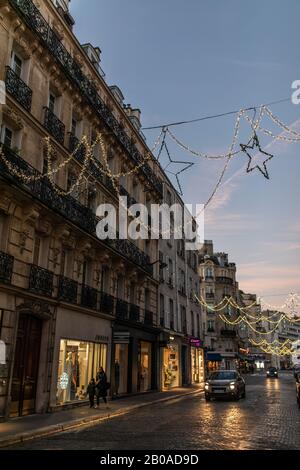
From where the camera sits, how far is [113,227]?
23875 mm

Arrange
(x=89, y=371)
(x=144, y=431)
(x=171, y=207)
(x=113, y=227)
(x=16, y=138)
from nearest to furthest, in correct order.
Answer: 1. (x=144, y=431)
2. (x=16, y=138)
3. (x=89, y=371)
4. (x=113, y=227)
5. (x=171, y=207)

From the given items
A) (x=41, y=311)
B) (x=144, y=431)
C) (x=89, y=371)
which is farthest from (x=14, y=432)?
(x=89, y=371)

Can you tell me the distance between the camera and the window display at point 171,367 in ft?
107

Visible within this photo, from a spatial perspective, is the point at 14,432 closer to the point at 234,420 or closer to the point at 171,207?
the point at 234,420

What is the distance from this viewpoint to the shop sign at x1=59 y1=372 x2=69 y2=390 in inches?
695

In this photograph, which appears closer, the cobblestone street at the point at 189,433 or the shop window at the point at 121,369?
the cobblestone street at the point at 189,433

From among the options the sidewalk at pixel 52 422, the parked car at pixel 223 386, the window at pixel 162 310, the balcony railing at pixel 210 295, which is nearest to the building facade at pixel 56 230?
the sidewalk at pixel 52 422

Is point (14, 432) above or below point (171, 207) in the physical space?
below

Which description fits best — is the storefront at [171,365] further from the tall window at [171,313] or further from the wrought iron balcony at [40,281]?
the wrought iron balcony at [40,281]

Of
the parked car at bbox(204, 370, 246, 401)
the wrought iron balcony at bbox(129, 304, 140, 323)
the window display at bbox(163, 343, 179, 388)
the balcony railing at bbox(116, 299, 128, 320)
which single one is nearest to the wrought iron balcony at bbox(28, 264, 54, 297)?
the balcony railing at bbox(116, 299, 128, 320)

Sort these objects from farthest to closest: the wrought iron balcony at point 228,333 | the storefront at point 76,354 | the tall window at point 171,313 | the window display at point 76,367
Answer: the wrought iron balcony at point 228,333
the tall window at point 171,313
the window display at point 76,367
the storefront at point 76,354

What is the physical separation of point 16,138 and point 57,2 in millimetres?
9635

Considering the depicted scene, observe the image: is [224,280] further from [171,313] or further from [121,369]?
[121,369]

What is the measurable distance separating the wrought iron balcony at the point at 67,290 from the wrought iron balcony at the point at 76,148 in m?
5.82
